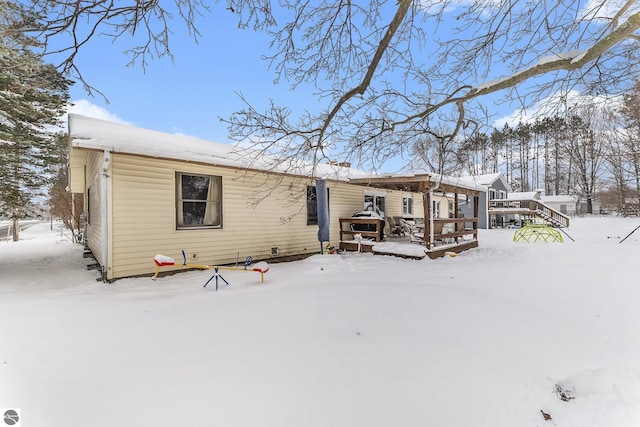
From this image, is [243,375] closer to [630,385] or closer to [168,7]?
[630,385]

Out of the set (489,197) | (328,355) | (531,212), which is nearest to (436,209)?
(531,212)

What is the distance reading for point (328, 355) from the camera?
2795 millimetres

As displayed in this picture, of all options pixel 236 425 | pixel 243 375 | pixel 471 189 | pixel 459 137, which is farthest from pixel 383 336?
pixel 471 189

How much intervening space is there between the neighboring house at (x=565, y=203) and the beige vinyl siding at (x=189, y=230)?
45578 millimetres

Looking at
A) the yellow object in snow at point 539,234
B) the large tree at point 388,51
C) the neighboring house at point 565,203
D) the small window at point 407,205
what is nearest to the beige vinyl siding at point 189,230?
the large tree at point 388,51

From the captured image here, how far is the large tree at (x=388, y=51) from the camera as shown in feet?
11.5

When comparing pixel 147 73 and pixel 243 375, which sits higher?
pixel 147 73

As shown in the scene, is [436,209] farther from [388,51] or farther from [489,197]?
[388,51]

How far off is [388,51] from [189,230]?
228 inches

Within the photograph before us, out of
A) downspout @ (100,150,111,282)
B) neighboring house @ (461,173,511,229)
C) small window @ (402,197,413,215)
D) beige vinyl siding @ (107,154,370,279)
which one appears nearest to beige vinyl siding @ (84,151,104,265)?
downspout @ (100,150,111,282)

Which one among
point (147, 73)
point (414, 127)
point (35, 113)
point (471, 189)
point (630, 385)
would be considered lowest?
point (630, 385)

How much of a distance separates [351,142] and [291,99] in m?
1.28

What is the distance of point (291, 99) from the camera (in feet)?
14.8

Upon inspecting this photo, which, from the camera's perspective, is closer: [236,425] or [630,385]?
[236,425]
